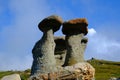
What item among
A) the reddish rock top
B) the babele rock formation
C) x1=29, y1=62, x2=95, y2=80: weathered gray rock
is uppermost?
the reddish rock top

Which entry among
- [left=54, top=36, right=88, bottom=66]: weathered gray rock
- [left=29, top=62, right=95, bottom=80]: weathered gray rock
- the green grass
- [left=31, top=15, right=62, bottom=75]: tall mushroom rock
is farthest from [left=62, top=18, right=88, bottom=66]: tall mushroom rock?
the green grass

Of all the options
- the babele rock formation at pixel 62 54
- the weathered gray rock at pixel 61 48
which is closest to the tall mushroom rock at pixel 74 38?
the babele rock formation at pixel 62 54

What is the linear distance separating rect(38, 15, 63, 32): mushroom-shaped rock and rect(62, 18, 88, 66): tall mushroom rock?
1.76 feet

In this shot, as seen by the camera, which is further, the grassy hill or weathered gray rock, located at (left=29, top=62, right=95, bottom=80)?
the grassy hill

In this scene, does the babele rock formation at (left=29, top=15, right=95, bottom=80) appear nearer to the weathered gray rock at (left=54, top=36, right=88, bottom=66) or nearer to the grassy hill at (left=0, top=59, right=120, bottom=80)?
the weathered gray rock at (left=54, top=36, right=88, bottom=66)

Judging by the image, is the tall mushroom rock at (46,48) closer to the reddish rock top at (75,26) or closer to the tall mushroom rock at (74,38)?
the reddish rock top at (75,26)

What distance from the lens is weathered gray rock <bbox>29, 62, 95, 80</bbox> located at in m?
23.1

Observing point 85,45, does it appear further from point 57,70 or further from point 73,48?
point 57,70

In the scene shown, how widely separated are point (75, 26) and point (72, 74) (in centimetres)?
336

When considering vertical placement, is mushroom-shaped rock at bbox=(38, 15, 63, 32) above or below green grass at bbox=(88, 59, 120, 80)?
above

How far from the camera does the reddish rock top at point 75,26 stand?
2464 cm

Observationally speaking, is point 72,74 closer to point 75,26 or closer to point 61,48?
point 75,26

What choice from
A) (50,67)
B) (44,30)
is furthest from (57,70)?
(44,30)

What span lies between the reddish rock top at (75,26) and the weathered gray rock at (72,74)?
2.56 meters
